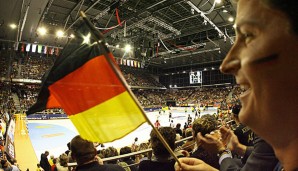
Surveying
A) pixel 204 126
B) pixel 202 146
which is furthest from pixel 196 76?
pixel 202 146

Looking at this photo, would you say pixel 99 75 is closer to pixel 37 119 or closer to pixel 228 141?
pixel 228 141

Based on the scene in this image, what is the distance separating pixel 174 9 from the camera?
52.9ft

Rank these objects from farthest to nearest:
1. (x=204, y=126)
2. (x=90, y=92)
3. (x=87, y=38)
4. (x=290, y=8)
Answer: (x=204, y=126) < (x=90, y=92) < (x=87, y=38) < (x=290, y=8)

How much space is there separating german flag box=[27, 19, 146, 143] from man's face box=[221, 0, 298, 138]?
50.5 inches

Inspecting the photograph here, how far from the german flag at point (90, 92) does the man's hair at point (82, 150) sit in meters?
0.26

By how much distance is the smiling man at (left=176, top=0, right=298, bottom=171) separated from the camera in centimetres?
46

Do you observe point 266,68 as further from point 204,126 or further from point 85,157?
point 85,157

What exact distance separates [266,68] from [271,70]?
1cm

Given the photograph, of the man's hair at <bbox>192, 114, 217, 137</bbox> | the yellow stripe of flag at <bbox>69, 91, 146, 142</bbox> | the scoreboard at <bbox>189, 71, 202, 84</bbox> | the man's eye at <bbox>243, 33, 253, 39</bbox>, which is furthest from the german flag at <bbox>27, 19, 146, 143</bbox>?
the scoreboard at <bbox>189, 71, 202, 84</bbox>

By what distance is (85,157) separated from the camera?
2.15 meters

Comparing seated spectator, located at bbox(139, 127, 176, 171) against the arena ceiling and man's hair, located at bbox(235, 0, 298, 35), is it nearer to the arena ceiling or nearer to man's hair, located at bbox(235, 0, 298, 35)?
man's hair, located at bbox(235, 0, 298, 35)

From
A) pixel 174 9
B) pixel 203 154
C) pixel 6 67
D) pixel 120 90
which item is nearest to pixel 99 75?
pixel 120 90

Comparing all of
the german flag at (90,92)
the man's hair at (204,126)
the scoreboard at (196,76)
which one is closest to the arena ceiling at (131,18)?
the german flag at (90,92)

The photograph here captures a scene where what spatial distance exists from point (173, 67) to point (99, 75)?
145ft
